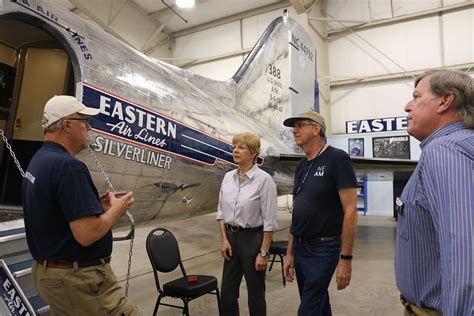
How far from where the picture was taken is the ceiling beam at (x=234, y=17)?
1421 cm

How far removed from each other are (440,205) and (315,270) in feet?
4.92

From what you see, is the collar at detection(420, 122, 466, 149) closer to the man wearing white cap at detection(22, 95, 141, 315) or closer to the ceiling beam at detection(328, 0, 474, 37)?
the man wearing white cap at detection(22, 95, 141, 315)

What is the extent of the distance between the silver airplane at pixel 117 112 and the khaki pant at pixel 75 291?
1125 millimetres

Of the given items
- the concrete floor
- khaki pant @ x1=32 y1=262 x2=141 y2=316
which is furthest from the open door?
khaki pant @ x1=32 y1=262 x2=141 y2=316

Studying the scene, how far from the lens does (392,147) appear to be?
1218cm

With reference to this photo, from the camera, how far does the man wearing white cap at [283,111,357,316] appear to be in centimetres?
229

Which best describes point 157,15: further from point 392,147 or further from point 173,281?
point 173,281

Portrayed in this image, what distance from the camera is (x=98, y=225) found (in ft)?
4.96

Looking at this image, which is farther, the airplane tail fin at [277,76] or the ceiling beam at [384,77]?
the ceiling beam at [384,77]

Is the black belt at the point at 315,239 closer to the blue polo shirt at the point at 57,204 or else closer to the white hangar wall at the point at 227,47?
the blue polo shirt at the point at 57,204

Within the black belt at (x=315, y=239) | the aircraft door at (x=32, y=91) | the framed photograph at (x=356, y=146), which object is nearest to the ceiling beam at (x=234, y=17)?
the framed photograph at (x=356, y=146)

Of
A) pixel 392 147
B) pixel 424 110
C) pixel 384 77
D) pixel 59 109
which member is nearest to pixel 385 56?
pixel 384 77

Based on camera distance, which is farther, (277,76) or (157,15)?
(157,15)

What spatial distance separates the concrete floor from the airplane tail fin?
8.67 ft
